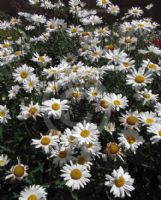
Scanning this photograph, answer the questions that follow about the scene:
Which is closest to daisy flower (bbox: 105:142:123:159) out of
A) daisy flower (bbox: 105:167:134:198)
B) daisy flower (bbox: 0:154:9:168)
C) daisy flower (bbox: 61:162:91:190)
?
daisy flower (bbox: 105:167:134:198)

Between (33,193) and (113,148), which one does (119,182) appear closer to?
(113,148)

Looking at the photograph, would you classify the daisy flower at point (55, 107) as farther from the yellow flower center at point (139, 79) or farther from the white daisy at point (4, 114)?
the yellow flower center at point (139, 79)

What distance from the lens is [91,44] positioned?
437 centimetres

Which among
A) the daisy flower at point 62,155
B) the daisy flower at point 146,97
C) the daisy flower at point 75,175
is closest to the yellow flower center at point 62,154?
the daisy flower at point 62,155

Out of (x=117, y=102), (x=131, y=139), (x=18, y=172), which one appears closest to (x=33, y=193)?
(x=18, y=172)

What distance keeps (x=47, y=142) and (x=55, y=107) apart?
1.13 ft

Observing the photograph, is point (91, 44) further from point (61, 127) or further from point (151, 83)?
point (61, 127)

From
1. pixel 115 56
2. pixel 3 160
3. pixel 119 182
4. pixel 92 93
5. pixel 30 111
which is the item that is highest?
pixel 115 56

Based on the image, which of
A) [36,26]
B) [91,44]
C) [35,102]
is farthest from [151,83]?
[36,26]

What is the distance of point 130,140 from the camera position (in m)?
3.20

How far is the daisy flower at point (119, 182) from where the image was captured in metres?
3.01

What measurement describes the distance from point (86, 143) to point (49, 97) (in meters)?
0.86

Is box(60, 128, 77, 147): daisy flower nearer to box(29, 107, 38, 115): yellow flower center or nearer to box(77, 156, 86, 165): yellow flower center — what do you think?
box(77, 156, 86, 165): yellow flower center

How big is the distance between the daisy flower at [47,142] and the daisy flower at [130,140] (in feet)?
1.61
